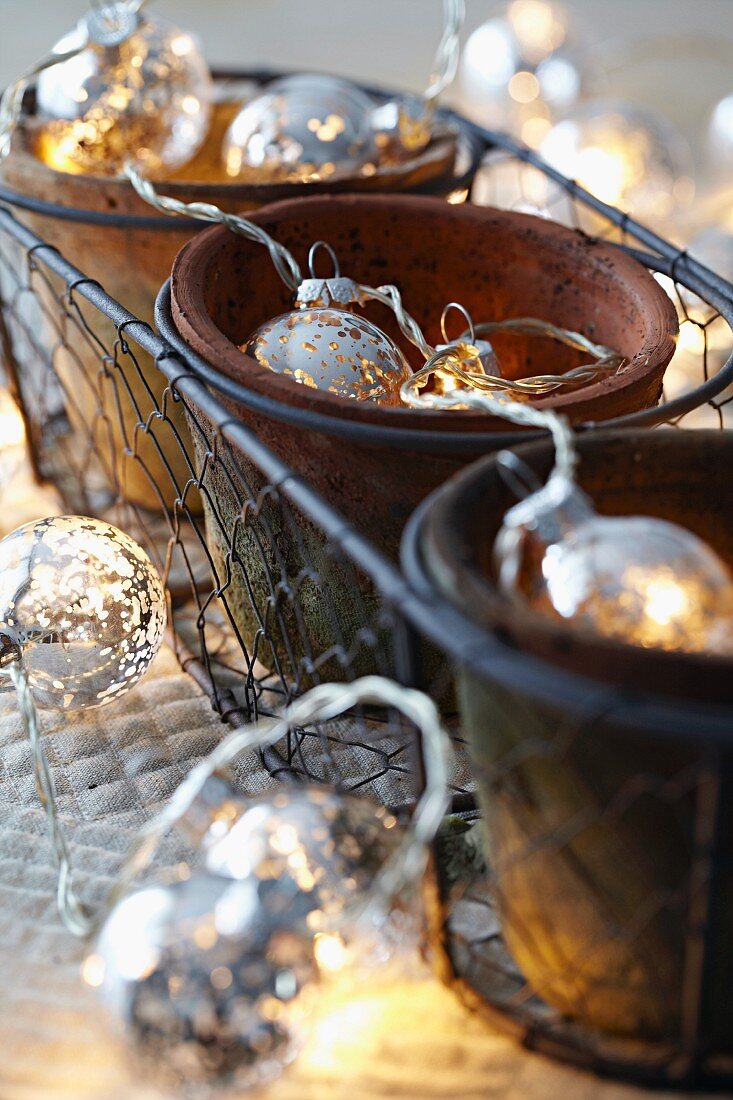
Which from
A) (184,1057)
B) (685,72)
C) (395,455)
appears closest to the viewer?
(184,1057)

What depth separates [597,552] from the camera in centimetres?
47

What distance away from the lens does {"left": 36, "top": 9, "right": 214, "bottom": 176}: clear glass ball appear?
974 millimetres

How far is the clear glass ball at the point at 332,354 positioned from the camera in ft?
2.30

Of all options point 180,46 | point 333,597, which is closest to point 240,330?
point 333,597

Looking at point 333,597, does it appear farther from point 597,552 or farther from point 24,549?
point 597,552

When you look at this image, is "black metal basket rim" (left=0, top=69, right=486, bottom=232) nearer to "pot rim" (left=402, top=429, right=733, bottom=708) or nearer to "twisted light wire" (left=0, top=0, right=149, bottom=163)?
"twisted light wire" (left=0, top=0, right=149, bottom=163)

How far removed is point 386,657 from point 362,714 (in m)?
0.05

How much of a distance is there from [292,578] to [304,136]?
16.0 inches

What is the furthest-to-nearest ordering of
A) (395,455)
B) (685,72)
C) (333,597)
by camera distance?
(685,72) < (333,597) < (395,455)

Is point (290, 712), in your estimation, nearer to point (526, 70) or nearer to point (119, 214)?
point (119, 214)

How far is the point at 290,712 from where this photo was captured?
1.90 feet

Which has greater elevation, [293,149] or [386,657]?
[293,149]

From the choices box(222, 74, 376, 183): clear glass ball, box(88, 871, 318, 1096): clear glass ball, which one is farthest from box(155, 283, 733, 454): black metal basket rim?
box(222, 74, 376, 183): clear glass ball

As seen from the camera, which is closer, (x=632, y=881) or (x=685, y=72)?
(x=632, y=881)
